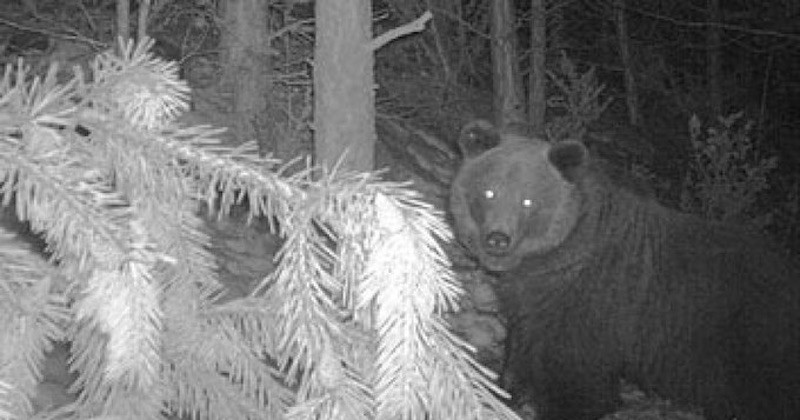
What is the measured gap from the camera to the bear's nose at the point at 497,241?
6.68 m

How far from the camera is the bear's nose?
668 centimetres

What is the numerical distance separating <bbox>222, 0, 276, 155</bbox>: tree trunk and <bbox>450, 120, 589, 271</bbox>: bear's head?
210cm

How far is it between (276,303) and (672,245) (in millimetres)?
5231

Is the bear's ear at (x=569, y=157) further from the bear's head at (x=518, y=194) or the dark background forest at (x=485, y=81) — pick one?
the dark background forest at (x=485, y=81)

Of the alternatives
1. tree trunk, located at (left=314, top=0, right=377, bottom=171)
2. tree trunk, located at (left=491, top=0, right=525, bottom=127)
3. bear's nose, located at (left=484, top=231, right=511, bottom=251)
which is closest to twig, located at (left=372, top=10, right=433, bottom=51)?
tree trunk, located at (left=314, top=0, right=377, bottom=171)

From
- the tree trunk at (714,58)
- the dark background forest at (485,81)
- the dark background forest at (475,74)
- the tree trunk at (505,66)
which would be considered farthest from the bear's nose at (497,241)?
the tree trunk at (714,58)

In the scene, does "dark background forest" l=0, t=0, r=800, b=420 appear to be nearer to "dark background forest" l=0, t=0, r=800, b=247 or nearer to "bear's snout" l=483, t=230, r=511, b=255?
"dark background forest" l=0, t=0, r=800, b=247

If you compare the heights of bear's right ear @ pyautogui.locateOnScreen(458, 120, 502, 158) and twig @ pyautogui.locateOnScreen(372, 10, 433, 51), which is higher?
twig @ pyautogui.locateOnScreen(372, 10, 433, 51)

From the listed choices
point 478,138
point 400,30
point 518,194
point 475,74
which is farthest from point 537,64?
point 400,30

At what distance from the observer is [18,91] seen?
2.00m

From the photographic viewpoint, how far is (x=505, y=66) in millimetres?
12039

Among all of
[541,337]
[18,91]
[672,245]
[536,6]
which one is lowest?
[541,337]

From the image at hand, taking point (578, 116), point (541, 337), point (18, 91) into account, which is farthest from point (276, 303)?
point (578, 116)

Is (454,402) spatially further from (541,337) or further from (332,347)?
(541,337)
